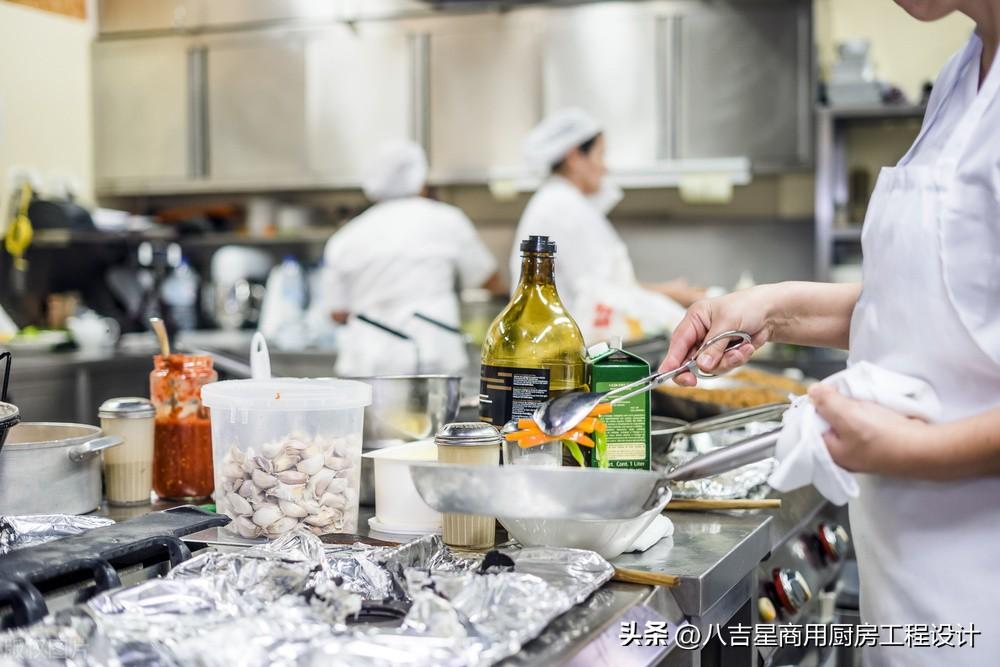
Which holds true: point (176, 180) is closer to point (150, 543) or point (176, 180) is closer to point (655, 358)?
point (655, 358)

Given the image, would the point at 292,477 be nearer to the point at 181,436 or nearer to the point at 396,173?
the point at 181,436

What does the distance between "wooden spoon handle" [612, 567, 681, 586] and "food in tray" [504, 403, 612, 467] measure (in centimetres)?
17

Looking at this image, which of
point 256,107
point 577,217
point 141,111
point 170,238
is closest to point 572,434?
point 577,217

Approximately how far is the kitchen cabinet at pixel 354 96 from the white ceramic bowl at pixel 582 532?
3.82 metres

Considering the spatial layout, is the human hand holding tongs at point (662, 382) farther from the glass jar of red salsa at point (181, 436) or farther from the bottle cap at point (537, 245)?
the glass jar of red salsa at point (181, 436)

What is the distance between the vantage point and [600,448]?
1298 millimetres

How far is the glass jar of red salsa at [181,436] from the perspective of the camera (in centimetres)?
152

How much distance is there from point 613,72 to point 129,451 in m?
3.41

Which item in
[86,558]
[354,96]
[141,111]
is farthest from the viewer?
[141,111]

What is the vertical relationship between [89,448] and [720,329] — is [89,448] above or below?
below

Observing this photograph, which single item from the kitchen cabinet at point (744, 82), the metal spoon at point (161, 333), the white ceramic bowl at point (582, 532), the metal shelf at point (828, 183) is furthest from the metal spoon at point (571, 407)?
the kitchen cabinet at point (744, 82)

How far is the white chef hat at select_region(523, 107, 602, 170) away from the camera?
3828mm

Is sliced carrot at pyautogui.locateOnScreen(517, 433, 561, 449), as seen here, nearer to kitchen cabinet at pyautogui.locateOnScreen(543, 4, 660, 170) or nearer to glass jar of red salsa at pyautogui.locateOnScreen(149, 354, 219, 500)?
glass jar of red salsa at pyautogui.locateOnScreen(149, 354, 219, 500)

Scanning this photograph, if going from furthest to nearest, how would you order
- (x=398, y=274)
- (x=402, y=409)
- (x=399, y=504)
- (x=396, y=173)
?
(x=396, y=173) → (x=398, y=274) → (x=402, y=409) → (x=399, y=504)
